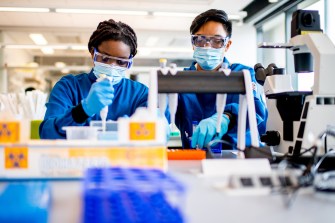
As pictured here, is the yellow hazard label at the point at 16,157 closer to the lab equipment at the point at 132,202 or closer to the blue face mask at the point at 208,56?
the lab equipment at the point at 132,202

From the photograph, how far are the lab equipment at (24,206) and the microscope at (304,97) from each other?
2.66ft

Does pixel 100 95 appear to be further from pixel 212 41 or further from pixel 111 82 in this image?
pixel 212 41

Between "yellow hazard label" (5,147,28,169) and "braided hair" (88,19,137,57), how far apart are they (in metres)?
0.92

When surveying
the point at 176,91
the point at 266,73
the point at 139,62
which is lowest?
the point at 176,91

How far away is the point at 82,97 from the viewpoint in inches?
65.9

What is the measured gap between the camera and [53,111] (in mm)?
1542

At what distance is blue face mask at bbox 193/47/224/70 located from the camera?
1726mm

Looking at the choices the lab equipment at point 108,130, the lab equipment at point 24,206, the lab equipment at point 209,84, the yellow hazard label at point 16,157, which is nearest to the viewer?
the lab equipment at point 24,206

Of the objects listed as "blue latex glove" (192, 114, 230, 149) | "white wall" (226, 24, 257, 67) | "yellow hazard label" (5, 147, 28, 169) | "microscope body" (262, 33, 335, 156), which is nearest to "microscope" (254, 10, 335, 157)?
"microscope body" (262, 33, 335, 156)

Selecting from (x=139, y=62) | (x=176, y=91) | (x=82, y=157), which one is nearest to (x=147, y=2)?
(x=139, y=62)

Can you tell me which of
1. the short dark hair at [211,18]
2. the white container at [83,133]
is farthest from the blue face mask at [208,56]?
the white container at [83,133]

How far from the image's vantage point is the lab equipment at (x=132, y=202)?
49 cm

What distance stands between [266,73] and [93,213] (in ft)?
6.49

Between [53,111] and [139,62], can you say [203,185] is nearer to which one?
[53,111]
